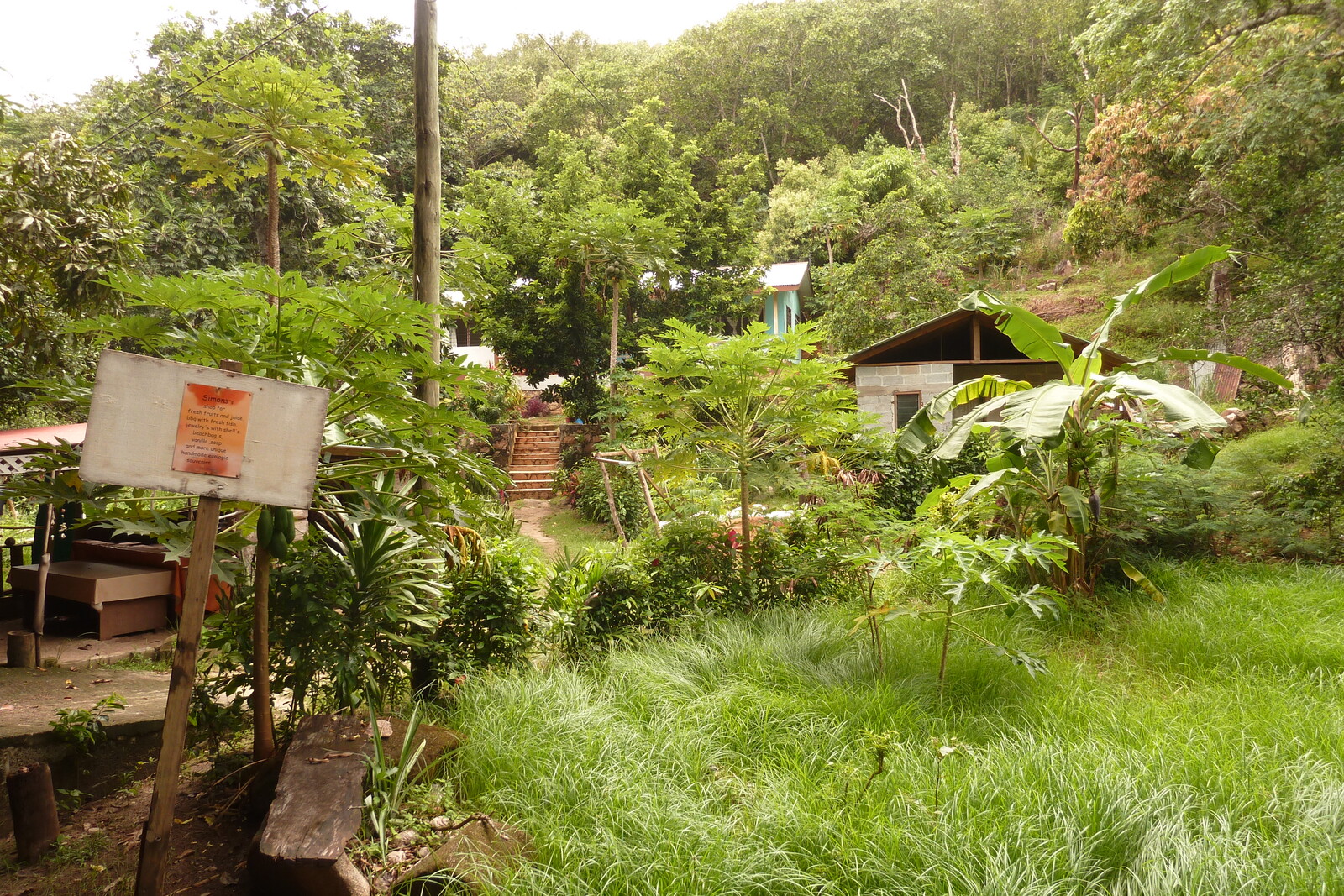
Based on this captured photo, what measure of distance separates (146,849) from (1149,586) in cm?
654

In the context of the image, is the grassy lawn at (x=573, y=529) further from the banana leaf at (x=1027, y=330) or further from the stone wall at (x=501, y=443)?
the banana leaf at (x=1027, y=330)

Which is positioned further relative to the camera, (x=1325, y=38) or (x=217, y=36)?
(x=217, y=36)

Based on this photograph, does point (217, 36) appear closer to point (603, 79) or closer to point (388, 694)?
point (388, 694)

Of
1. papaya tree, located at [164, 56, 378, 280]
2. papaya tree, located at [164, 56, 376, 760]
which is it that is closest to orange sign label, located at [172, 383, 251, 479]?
papaya tree, located at [164, 56, 376, 760]

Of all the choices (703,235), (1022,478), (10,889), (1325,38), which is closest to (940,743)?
(1022,478)

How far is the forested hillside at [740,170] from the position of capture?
6590 mm

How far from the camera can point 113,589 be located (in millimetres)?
7020

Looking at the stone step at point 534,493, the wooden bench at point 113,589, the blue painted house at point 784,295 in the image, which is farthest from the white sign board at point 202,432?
the blue painted house at point 784,295

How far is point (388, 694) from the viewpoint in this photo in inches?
179

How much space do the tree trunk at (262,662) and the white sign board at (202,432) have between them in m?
0.79

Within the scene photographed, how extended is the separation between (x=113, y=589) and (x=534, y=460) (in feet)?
38.8

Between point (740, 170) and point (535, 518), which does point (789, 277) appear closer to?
point (740, 170)

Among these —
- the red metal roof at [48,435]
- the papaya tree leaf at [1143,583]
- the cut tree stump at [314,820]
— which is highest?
the red metal roof at [48,435]

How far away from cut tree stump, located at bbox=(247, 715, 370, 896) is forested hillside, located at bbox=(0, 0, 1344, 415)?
2.43 metres
